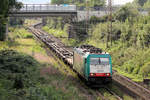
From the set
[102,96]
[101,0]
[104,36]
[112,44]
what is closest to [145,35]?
[112,44]

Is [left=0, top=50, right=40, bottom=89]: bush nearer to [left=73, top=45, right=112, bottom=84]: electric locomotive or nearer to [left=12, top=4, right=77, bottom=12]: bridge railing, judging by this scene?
[left=73, top=45, right=112, bottom=84]: electric locomotive

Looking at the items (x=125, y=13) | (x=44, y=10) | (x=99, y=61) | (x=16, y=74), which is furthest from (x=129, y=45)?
(x=44, y=10)

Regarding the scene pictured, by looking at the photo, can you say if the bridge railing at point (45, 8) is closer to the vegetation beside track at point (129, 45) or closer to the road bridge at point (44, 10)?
the road bridge at point (44, 10)

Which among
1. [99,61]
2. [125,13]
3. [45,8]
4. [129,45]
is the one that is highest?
[45,8]

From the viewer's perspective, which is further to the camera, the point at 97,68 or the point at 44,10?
the point at 44,10

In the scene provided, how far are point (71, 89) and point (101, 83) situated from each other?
3.68 metres

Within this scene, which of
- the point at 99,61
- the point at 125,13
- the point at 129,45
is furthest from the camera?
the point at 125,13

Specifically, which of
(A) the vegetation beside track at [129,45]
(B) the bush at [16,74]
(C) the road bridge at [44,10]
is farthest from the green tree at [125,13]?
(B) the bush at [16,74]

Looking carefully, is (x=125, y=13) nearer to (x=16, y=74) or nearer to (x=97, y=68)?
(x=97, y=68)

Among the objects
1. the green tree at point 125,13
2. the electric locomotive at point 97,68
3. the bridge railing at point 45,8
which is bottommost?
the electric locomotive at point 97,68

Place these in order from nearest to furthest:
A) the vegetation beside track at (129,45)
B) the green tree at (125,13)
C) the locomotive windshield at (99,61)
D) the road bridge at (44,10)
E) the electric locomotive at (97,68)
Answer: the electric locomotive at (97,68)
the locomotive windshield at (99,61)
the vegetation beside track at (129,45)
the green tree at (125,13)
the road bridge at (44,10)

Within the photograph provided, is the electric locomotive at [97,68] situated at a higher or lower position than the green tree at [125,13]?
lower

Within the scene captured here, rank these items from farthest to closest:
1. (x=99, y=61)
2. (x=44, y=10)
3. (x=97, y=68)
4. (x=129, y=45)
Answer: (x=44, y=10), (x=129, y=45), (x=99, y=61), (x=97, y=68)

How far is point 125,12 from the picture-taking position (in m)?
46.8
